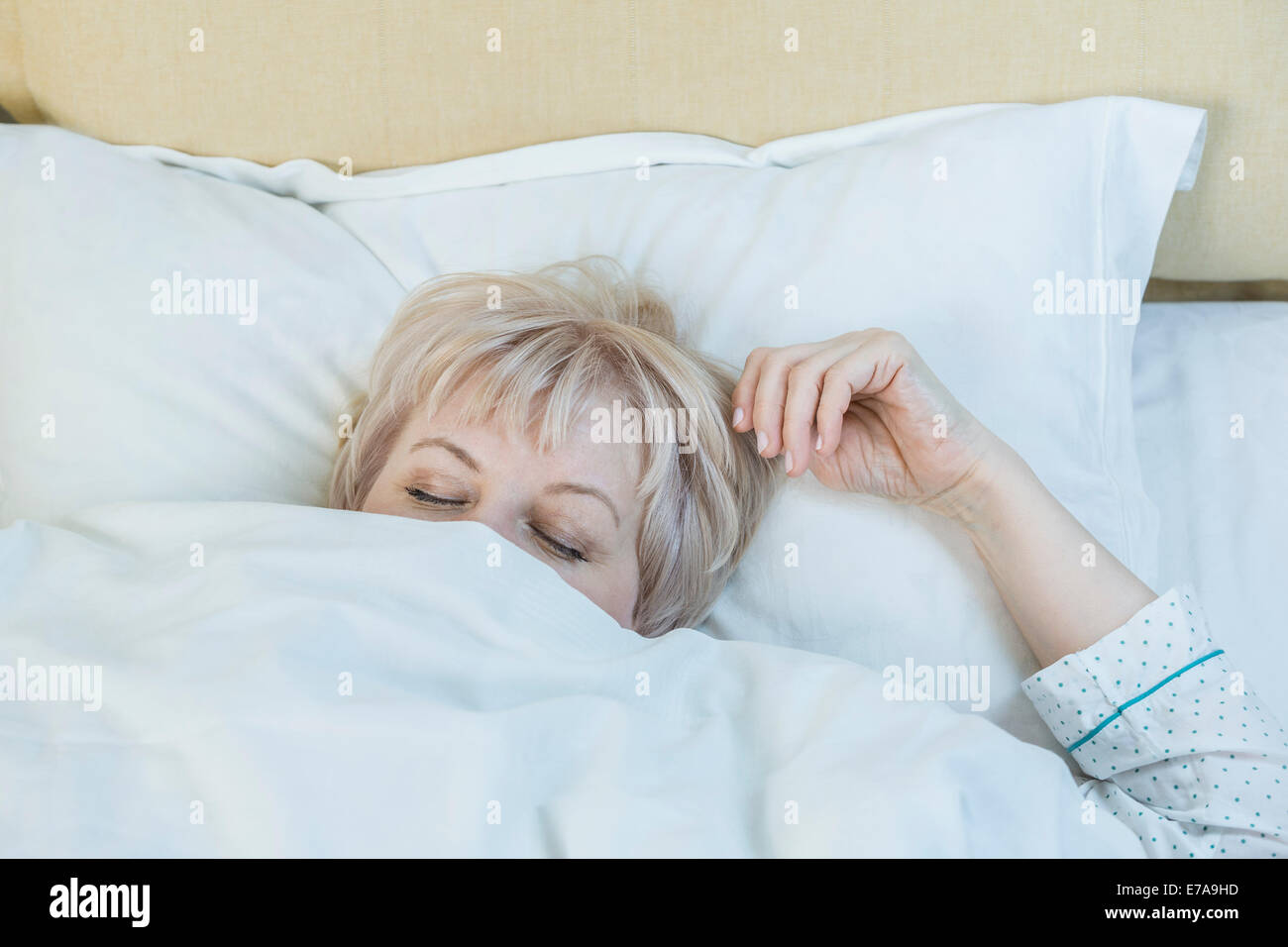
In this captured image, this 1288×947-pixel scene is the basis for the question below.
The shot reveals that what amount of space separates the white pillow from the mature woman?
0.19 feet

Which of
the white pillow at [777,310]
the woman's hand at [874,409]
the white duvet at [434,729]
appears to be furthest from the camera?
the white pillow at [777,310]

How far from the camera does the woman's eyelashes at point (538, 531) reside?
37.4 inches

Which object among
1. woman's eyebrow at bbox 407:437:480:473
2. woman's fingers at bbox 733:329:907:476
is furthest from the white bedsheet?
woman's eyebrow at bbox 407:437:480:473

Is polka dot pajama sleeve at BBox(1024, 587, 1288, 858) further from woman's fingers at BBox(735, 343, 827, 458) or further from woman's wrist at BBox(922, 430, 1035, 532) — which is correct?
woman's fingers at BBox(735, 343, 827, 458)

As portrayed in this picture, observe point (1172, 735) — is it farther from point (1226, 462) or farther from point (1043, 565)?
point (1226, 462)

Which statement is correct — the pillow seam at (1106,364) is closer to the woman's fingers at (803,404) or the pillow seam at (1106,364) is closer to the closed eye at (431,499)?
the woman's fingers at (803,404)

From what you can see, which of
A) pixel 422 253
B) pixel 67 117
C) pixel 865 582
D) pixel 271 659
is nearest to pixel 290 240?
pixel 422 253

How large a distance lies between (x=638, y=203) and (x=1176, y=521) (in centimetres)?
70

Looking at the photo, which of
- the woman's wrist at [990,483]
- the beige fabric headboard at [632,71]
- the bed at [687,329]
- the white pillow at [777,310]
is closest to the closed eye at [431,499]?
the bed at [687,329]

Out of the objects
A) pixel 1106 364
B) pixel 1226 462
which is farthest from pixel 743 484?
pixel 1226 462

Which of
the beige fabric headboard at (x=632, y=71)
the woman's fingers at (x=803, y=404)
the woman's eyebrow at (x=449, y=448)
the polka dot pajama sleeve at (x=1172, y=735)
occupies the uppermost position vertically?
the beige fabric headboard at (x=632, y=71)

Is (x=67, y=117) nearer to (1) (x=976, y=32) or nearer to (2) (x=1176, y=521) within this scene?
(1) (x=976, y=32)

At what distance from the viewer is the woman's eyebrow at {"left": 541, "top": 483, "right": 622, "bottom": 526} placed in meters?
0.94
